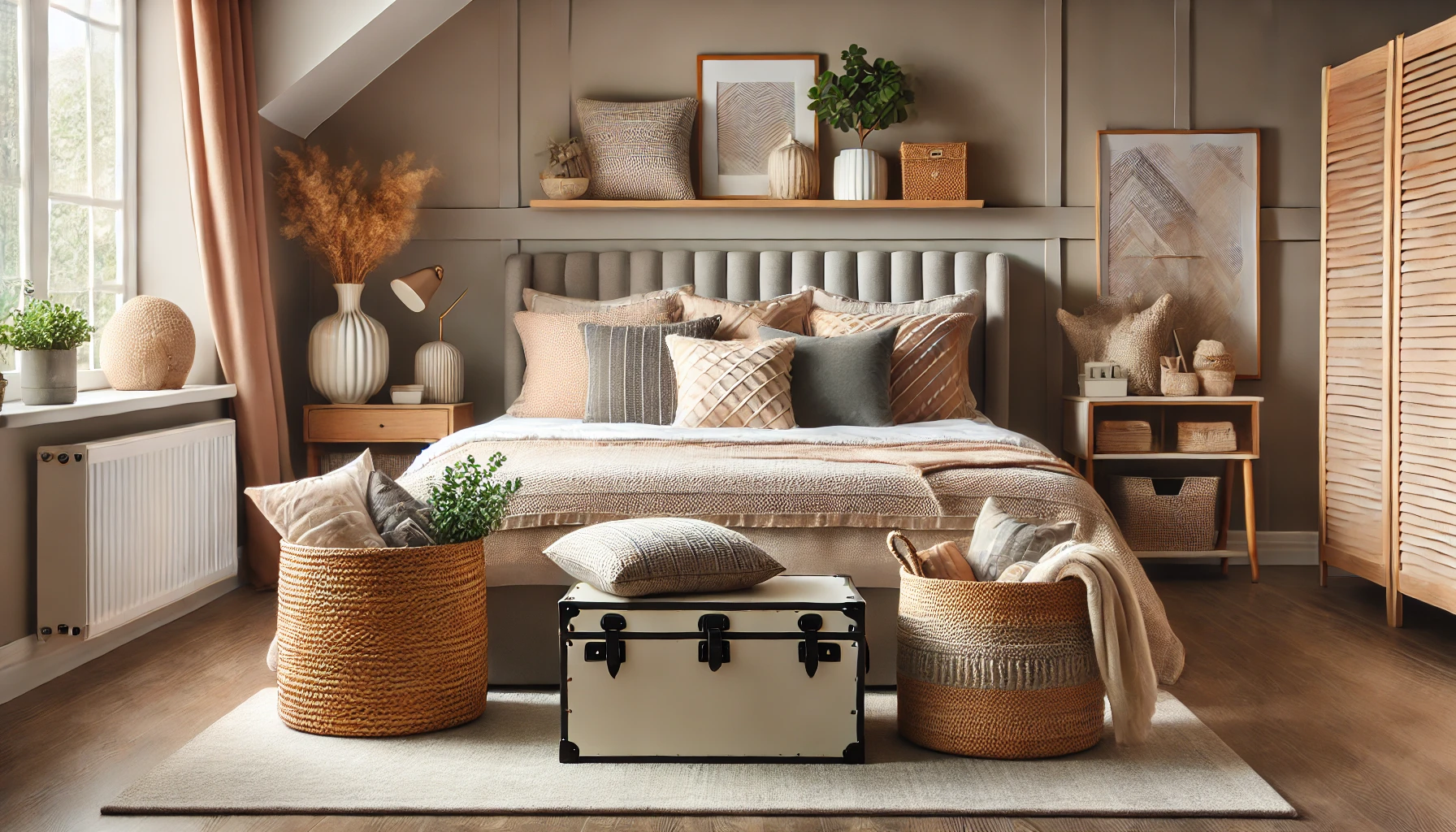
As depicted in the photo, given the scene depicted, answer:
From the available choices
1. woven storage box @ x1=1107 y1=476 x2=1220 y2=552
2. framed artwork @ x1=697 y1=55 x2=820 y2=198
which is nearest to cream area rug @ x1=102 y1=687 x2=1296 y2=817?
woven storage box @ x1=1107 y1=476 x2=1220 y2=552

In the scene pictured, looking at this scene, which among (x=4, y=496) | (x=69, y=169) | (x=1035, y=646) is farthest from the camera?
(x=69, y=169)

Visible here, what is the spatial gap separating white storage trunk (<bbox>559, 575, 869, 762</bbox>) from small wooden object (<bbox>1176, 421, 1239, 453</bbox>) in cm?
244

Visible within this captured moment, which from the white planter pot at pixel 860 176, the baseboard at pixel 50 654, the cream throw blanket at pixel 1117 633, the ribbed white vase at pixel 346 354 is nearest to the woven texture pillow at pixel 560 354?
the ribbed white vase at pixel 346 354

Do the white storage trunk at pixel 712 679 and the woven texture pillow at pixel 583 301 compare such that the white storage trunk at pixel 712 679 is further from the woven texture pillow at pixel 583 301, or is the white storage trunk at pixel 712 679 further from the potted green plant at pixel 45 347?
the woven texture pillow at pixel 583 301

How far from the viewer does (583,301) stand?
14.5 feet

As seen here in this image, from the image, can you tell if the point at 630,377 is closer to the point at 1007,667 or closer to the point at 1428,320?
the point at 1007,667

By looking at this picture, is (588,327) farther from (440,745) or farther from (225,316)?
(440,745)

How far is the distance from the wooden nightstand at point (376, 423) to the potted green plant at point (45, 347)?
4.10ft

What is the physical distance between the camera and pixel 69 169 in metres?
3.45

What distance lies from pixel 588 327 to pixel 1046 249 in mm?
1929

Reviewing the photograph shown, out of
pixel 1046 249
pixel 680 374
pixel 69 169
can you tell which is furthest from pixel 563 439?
pixel 1046 249

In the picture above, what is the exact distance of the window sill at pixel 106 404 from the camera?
2764 millimetres

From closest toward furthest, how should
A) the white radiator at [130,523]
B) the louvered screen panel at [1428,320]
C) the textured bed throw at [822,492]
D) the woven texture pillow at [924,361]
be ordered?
1. the textured bed throw at [822,492]
2. the white radiator at [130,523]
3. the louvered screen panel at [1428,320]
4. the woven texture pillow at [924,361]

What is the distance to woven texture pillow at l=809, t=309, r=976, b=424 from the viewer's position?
3934 millimetres
